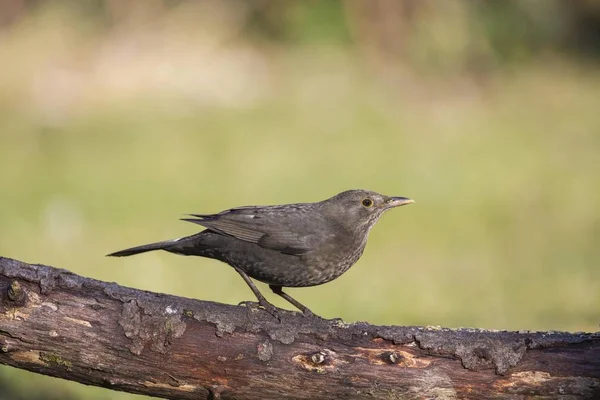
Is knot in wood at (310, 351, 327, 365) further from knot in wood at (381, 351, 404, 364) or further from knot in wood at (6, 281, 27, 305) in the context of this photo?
knot in wood at (6, 281, 27, 305)

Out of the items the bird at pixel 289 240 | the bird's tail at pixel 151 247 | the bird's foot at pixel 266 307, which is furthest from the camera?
the bird's tail at pixel 151 247

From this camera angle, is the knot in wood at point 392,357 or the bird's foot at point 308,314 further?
the bird's foot at point 308,314

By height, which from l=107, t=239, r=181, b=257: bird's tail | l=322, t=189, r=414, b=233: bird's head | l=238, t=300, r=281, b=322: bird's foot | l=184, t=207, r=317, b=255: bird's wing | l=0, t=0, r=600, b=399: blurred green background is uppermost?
l=0, t=0, r=600, b=399: blurred green background

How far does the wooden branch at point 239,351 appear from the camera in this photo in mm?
3838

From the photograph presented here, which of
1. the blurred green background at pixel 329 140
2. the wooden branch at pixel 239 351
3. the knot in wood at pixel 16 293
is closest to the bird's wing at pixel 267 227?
the wooden branch at pixel 239 351

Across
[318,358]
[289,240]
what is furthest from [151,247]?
[318,358]

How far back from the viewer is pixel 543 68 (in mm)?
16000

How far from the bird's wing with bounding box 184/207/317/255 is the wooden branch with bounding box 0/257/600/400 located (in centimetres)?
78

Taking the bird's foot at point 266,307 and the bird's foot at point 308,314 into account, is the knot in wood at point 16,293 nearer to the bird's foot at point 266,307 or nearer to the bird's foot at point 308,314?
the bird's foot at point 266,307

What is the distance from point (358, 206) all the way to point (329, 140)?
332 inches

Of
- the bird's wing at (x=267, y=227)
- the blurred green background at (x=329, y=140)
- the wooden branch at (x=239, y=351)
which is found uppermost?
the blurred green background at (x=329, y=140)

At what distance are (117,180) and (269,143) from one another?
7.51 ft

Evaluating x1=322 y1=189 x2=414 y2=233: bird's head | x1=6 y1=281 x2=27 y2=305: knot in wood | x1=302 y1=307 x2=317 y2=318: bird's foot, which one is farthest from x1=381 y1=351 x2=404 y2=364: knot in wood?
x1=6 y1=281 x2=27 y2=305: knot in wood

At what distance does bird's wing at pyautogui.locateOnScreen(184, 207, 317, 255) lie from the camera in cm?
472
